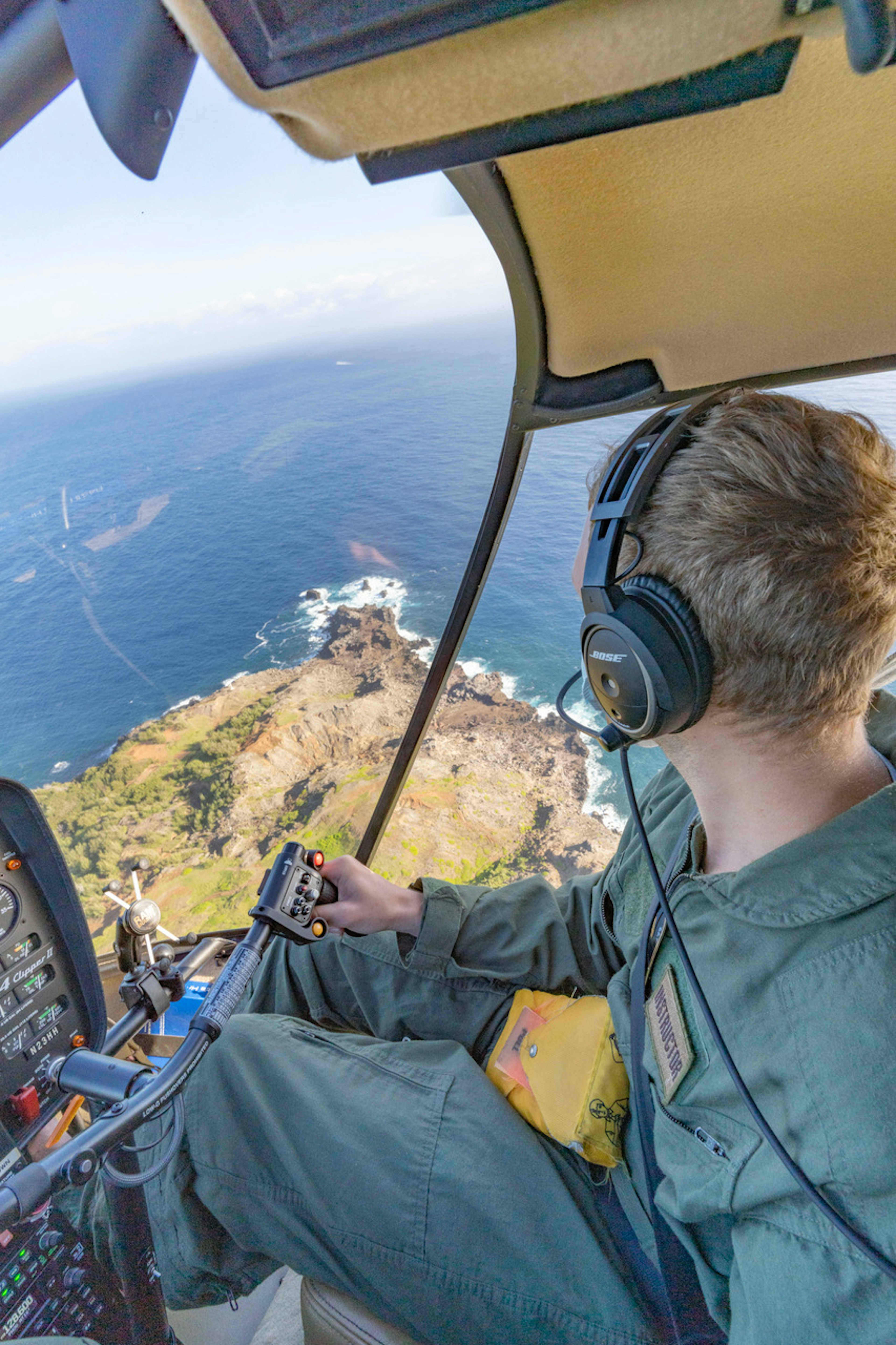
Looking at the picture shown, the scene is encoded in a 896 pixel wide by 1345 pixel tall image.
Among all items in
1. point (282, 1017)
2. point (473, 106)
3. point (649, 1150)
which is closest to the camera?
point (473, 106)

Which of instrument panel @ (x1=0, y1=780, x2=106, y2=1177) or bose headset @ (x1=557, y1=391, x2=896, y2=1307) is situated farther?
instrument panel @ (x1=0, y1=780, x2=106, y2=1177)

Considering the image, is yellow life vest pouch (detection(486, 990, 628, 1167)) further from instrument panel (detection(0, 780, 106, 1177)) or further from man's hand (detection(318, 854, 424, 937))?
instrument panel (detection(0, 780, 106, 1177))

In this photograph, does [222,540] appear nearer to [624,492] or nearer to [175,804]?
[175,804]

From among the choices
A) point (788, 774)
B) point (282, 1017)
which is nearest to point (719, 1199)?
point (788, 774)

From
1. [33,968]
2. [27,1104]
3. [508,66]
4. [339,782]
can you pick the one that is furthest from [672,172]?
[339,782]

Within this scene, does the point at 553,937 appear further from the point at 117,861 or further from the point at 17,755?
the point at 17,755

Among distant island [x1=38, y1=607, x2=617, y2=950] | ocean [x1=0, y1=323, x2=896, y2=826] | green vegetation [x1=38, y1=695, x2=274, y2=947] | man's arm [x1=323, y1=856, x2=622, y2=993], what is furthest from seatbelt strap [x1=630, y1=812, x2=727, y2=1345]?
green vegetation [x1=38, y1=695, x2=274, y2=947]
